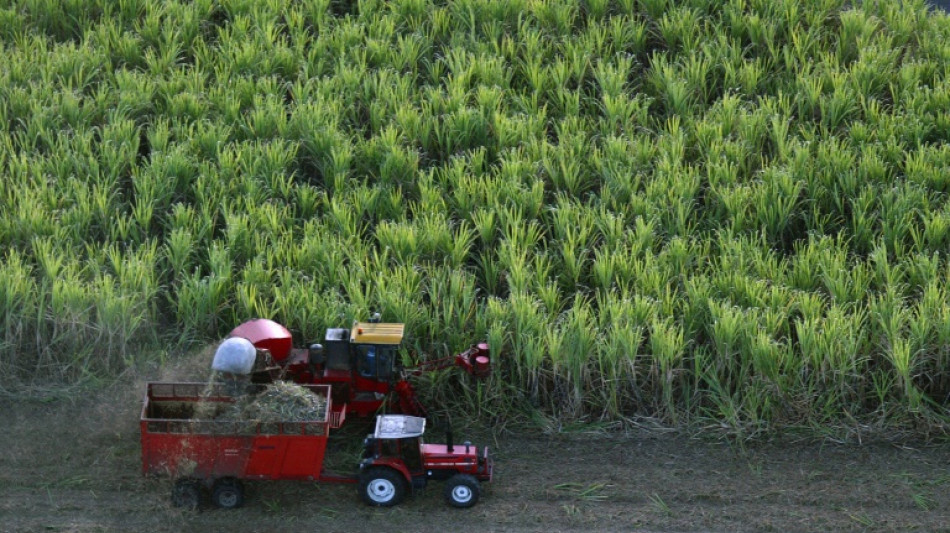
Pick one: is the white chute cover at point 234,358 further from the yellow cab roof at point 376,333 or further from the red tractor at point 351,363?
the yellow cab roof at point 376,333

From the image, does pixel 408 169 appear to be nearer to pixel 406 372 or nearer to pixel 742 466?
pixel 406 372

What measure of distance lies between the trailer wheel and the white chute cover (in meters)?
1.01

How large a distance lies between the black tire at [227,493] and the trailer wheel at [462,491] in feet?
2.95

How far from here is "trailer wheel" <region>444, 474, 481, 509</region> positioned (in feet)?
18.6


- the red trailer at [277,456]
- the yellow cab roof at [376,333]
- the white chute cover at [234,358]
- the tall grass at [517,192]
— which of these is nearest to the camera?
the red trailer at [277,456]

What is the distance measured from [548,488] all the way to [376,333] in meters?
1.05

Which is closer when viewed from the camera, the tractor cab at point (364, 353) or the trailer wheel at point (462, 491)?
the trailer wheel at point (462, 491)

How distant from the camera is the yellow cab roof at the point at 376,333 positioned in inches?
235

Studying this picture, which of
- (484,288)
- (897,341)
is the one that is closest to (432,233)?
(484,288)

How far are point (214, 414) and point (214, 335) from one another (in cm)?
109

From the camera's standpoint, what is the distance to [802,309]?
6.57m

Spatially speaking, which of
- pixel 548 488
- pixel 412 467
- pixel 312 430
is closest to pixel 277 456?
pixel 312 430

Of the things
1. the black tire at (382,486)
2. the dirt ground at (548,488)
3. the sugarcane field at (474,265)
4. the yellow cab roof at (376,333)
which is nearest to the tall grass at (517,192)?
the sugarcane field at (474,265)

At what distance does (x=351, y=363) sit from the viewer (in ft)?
19.9
